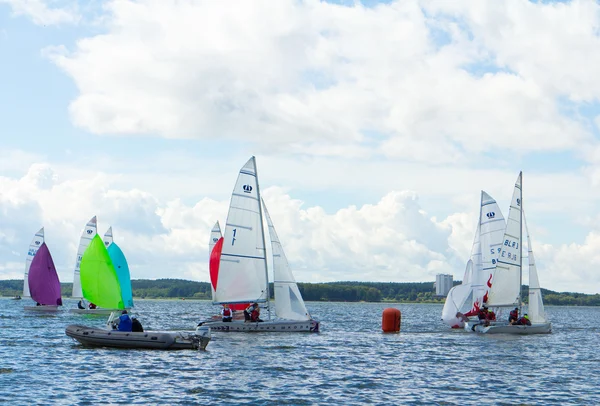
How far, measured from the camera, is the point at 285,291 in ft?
195

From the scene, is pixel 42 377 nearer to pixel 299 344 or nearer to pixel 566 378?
pixel 299 344

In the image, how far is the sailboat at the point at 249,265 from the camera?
5984 centimetres

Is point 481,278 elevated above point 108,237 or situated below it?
below

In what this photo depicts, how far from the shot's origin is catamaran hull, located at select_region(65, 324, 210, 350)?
4609 centimetres

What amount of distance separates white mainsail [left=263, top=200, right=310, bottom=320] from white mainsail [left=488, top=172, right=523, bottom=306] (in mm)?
17144

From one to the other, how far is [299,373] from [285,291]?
20.3 m

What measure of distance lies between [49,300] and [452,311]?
174 feet

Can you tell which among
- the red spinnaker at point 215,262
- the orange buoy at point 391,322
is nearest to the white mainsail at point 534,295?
the orange buoy at point 391,322

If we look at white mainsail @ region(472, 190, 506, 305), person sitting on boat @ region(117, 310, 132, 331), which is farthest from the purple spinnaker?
person sitting on boat @ region(117, 310, 132, 331)

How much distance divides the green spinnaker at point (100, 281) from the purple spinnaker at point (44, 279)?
4580 cm

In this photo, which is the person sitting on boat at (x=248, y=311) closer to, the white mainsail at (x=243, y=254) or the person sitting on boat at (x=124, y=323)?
the white mainsail at (x=243, y=254)

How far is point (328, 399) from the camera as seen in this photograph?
105 ft

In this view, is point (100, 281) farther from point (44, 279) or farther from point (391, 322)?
point (44, 279)

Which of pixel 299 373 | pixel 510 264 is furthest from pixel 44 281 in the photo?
pixel 299 373
